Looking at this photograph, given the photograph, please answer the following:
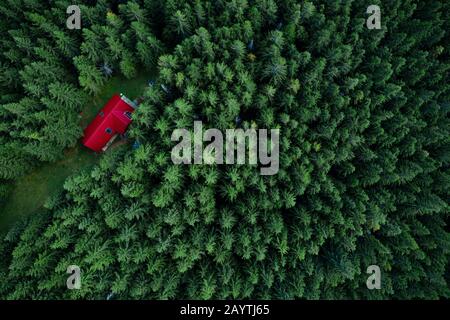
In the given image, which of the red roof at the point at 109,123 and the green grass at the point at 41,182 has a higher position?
the red roof at the point at 109,123

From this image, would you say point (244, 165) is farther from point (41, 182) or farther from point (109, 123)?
point (41, 182)

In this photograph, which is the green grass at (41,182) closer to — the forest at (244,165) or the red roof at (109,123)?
the red roof at (109,123)

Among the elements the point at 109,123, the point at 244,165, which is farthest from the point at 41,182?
the point at 244,165

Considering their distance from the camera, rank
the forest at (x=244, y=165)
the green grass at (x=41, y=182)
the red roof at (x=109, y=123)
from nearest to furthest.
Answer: the forest at (x=244, y=165) → the red roof at (x=109, y=123) → the green grass at (x=41, y=182)

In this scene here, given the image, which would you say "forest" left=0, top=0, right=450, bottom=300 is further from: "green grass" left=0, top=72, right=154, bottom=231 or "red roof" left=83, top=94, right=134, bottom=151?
"red roof" left=83, top=94, right=134, bottom=151

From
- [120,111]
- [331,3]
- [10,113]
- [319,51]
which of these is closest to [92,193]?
[120,111]

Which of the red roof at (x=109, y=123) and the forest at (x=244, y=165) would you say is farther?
the red roof at (x=109, y=123)

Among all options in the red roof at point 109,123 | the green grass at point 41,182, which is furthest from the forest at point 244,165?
the red roof at point 109,123
